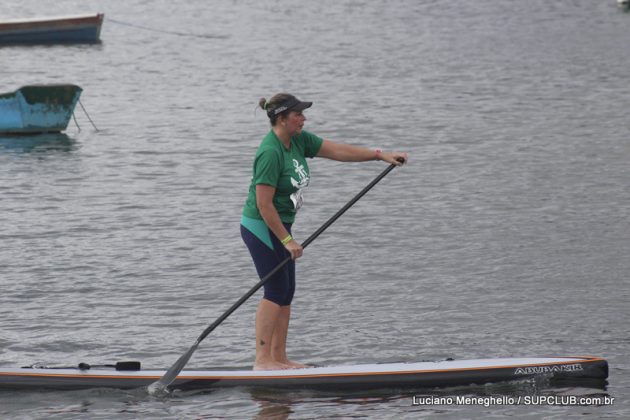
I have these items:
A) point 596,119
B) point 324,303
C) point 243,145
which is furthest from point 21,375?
point 596,119

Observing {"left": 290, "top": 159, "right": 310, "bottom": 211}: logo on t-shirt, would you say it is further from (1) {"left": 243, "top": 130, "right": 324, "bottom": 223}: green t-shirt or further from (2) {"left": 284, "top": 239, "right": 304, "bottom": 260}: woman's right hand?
(2) {"left": 284, "top": 239, "right": 304, "bottom": 260}: woman's right hand

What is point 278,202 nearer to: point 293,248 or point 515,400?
point 293,248

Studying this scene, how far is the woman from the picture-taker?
9039 mm

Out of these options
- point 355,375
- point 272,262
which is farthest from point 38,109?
point 355,375

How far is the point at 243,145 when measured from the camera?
73.4 feet

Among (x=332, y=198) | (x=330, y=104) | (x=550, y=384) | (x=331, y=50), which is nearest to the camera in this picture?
(x=550, y=384)

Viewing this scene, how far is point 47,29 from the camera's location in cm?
3706

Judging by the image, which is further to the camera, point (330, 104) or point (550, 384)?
point (330, 104)

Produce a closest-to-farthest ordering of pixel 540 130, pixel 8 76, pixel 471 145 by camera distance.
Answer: pixel 471 145 → pixel 540 130 → pixel 8 76

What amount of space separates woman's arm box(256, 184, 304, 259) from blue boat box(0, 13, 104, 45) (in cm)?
2911

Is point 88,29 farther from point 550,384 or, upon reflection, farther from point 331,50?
point 550,384

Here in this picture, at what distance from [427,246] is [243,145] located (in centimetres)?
820

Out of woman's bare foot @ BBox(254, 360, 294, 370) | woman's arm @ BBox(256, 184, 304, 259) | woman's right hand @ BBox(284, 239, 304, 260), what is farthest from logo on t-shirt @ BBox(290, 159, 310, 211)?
woman's bare foot @ BBox(254, 360, 294, 370)

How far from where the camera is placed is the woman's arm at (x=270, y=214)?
9008 millimetres
